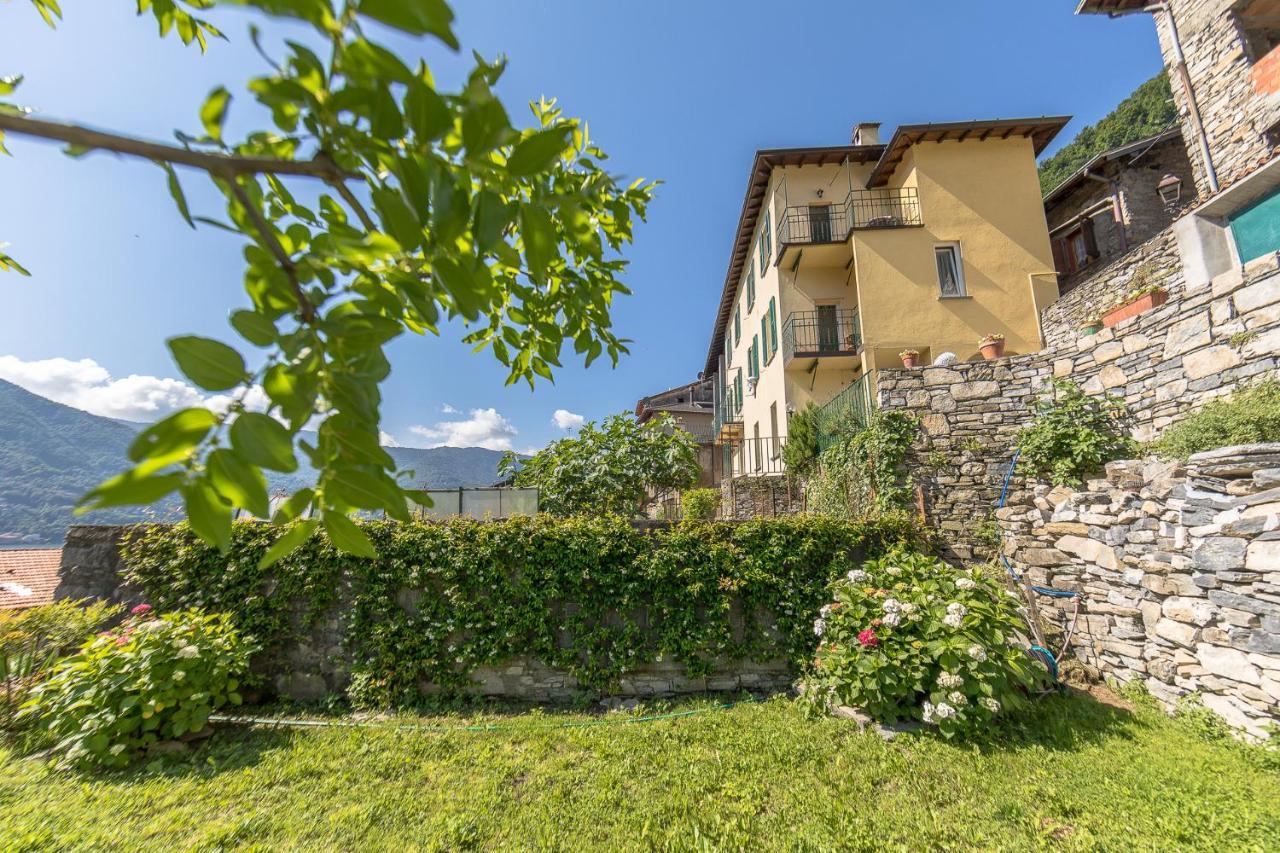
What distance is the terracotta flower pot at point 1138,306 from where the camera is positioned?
6.84 meters

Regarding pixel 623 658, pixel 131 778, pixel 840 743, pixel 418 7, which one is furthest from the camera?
pixel 623 658

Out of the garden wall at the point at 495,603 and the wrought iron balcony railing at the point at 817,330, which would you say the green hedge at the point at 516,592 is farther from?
the wrought iron balcony railing at the point at 817,330

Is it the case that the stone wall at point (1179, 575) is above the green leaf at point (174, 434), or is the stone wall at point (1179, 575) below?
below

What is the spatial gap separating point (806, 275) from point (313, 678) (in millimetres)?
12948

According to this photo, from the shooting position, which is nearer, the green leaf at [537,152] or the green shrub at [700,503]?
the green leaf at [537,152]

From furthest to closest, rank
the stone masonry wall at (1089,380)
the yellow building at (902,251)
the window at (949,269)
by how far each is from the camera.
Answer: the window at (949,269), the yellow building at (902,251), the stone masonry wall at (1089,380)

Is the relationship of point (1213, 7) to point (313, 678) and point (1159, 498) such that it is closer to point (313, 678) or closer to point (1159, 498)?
point (1159, 498)

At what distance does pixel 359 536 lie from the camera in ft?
4.13

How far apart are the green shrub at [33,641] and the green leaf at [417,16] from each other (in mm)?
7101

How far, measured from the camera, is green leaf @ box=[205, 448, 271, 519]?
102cm

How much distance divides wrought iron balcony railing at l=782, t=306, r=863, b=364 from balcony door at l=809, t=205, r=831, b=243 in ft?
6.07

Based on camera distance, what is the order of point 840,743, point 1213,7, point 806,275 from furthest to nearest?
point 806,275 → point 1213,7 → point 840,743

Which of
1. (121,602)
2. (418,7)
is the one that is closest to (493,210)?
(418,7)

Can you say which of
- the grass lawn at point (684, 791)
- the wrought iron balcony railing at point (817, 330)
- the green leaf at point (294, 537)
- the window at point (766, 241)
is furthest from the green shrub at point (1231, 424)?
the window at point (766, 241)
